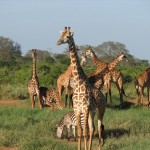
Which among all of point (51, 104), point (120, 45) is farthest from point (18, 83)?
point (120, 45)

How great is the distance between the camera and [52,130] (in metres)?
10.9

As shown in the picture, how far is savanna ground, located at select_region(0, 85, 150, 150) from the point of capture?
910 centimetres

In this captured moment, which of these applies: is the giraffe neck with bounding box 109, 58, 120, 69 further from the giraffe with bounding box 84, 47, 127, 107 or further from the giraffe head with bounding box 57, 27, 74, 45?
the giraffe head with bounding box 57, 27, 74, 45

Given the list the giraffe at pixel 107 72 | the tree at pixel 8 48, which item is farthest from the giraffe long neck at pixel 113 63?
the tree at pixel 8 48

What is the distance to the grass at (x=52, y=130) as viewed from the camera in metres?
9.10

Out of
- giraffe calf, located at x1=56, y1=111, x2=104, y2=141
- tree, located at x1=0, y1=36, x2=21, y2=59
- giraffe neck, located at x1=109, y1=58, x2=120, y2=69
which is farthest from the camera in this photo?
tree, located at x1=0, y1=36, x2=21, y2=59

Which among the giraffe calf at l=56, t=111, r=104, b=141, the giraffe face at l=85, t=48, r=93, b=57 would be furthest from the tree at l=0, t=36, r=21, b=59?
the giraffe calf at l=56, t=111, r=104, b=141

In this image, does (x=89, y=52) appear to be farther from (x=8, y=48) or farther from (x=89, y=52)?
(x=8, y=48)

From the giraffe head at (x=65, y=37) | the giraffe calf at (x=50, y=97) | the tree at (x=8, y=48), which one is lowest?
the giraffe calf at (x=50, y=97)

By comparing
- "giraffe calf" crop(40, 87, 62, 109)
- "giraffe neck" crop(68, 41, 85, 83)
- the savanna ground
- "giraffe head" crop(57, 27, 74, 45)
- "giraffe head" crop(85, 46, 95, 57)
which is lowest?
the savanna ground

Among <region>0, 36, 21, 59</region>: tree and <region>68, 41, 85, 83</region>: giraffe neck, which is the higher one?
<region>0, 36, 21, 59</region>: tree

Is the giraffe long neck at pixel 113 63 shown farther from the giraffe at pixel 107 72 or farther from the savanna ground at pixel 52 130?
the savanna ground at pixel 52 130

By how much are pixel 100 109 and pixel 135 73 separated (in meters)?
17.9

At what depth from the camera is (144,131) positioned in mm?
10922
